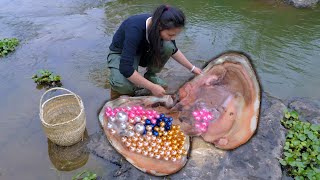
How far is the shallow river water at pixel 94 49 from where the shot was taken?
3.04 meters

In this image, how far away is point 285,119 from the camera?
308cm

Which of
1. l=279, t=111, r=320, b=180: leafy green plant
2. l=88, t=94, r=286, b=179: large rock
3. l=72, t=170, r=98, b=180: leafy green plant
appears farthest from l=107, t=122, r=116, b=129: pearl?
l=279, t=111, r=320, b=180: leafy green plant

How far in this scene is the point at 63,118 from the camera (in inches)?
123

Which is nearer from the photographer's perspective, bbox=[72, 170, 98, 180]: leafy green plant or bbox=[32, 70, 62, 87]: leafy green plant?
bbox=[72, 170, 98, 180]: leafy green plant

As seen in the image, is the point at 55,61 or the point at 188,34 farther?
the point at 188,34

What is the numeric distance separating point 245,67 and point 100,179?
1.71 meters

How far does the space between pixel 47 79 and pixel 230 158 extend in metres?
2.39

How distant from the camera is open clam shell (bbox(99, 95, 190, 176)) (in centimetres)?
256

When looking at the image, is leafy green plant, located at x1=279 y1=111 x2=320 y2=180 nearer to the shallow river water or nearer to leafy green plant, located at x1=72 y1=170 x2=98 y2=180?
the shallow river water

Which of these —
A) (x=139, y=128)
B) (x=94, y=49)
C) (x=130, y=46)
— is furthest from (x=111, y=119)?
(x=94, y=49)

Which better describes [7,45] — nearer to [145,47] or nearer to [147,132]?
[145,47]

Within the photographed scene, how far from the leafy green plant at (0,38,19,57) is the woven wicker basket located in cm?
201

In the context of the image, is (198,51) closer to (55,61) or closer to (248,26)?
(248,26)

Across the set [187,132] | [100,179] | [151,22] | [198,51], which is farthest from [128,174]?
[198,51]
